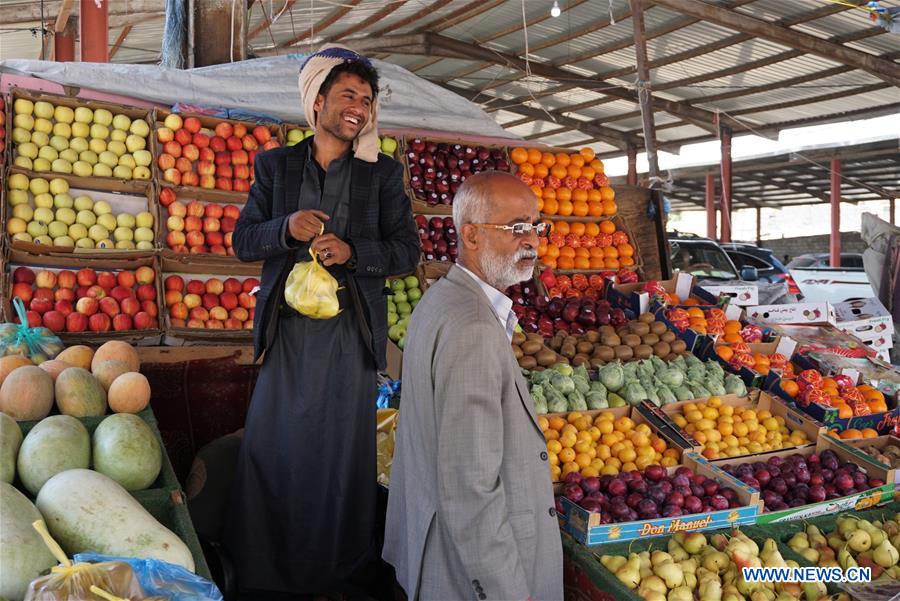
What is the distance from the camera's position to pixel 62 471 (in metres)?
1.77

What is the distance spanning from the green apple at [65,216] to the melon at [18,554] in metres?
3.21

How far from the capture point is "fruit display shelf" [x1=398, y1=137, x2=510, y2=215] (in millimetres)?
5141

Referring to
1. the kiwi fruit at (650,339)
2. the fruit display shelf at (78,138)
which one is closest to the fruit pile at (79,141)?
the fruit display shelf at (78,138)

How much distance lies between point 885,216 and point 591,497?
24116mm

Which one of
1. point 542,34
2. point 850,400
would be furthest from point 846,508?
point 542,34

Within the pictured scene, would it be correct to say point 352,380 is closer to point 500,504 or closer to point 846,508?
point 500,504

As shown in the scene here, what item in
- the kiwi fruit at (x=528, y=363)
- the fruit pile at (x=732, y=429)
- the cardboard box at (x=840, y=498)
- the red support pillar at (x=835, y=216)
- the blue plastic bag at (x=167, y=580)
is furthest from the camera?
the red support pillar at (x=835, y=216)

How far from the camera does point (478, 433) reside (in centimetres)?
164

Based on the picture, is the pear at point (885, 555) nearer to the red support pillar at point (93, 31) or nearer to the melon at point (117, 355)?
the melon at point (117, 355)

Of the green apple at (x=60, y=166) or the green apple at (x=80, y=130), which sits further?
the green apple at (x=80, y=130)

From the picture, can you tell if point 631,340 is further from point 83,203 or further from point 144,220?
point 83,203

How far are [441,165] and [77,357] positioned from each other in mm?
3148

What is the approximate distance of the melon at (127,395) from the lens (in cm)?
228

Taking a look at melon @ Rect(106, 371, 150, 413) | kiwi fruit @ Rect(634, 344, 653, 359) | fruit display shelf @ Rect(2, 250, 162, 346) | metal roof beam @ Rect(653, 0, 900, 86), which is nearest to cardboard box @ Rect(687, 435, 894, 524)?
kiwi fruit @ Rect(634, 344, 653, 359)
